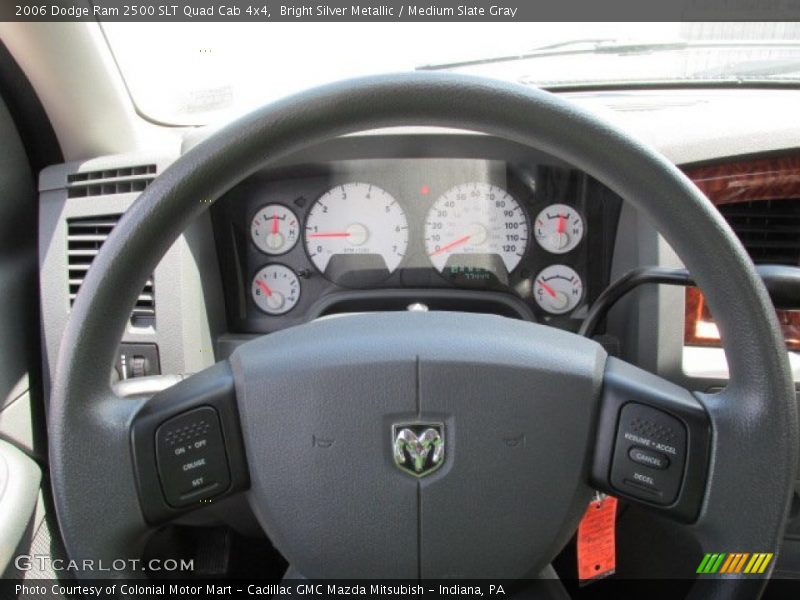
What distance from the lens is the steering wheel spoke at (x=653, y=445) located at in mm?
798

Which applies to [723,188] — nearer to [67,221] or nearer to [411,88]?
[411,88]

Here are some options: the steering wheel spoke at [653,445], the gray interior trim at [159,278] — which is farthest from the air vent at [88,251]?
the steering wheel spoke at [653,445]

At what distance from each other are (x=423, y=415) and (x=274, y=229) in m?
1.09

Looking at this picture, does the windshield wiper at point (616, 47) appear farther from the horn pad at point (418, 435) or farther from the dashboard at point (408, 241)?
the horn pad at point (418, 435)

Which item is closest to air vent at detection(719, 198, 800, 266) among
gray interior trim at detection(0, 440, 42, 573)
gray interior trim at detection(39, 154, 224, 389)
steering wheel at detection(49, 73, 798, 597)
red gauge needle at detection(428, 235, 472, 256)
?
red gauge needle at detection(428, 235, 472, 256)

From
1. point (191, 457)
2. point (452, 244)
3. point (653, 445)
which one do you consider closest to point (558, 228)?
point (452, 244)

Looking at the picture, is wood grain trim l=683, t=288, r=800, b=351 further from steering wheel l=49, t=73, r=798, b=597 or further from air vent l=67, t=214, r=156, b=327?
air vent l=67, t=214, r=156, b=327

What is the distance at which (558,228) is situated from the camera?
1740 mm

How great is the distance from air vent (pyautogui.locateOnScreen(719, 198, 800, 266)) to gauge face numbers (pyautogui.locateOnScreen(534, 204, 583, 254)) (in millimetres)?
327

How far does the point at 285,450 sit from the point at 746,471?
20.0 inches

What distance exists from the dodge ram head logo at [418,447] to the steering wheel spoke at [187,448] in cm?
18

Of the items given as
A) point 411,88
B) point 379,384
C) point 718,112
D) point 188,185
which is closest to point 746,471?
point 379,384

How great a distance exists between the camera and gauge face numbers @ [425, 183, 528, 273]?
1.75 m

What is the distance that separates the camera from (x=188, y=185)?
2.40 feet
